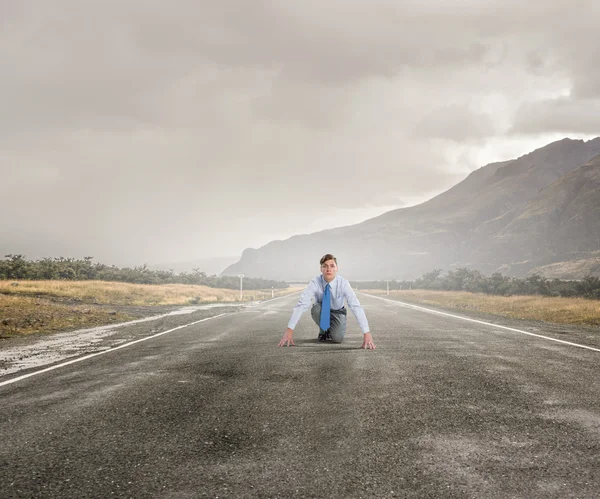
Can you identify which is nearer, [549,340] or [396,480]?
[396,480]

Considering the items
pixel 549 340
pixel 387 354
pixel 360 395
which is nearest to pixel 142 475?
pixel 360 395

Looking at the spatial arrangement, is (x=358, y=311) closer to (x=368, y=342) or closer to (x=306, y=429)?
(x=368, y=342)

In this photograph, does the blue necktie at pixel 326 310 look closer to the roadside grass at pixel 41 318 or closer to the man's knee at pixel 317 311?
the man's knee at pixel 317 311

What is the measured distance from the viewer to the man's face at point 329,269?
758 cm

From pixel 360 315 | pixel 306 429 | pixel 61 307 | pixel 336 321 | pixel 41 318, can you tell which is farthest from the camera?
pixel 61 307

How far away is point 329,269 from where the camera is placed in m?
7.62

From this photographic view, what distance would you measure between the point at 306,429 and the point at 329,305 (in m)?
4.69

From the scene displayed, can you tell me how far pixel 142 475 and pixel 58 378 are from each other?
382 centimetres

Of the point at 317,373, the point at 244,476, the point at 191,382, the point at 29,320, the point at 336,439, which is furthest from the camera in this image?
the point at 29,320

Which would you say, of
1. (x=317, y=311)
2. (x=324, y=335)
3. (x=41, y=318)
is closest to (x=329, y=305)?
(x=317, y=311)

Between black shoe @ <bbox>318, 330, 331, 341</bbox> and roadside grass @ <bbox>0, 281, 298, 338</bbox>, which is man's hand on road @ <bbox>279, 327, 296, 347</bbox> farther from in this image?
roadside grass @ <bbox>0, 281, 298, 338</bbox>

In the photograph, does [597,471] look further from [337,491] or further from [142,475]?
[142,475]

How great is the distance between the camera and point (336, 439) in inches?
127

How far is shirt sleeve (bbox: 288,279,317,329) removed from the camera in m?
7.41
